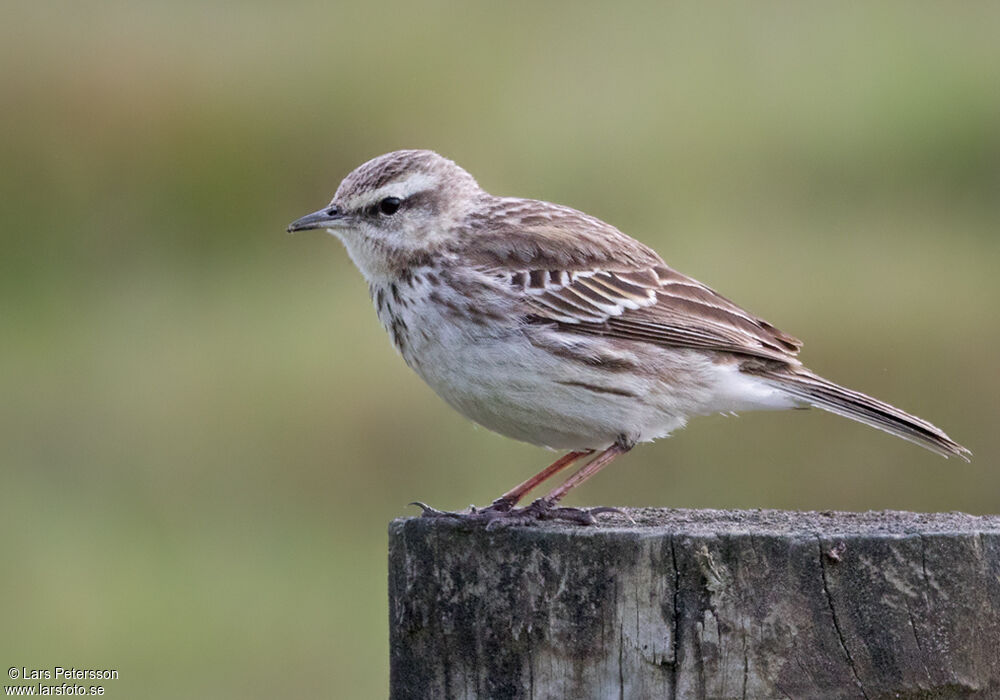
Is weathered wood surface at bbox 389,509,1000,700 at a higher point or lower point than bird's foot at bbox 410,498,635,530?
lower

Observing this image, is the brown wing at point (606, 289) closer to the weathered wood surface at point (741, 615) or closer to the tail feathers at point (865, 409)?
the tail feathers at point (865, 409)

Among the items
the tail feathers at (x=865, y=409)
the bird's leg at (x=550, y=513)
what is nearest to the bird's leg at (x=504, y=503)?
the bird's leg at (x=550, y=513)

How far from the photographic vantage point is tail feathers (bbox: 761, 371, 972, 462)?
8.09 meters

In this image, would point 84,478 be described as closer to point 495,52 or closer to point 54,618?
point 54,618

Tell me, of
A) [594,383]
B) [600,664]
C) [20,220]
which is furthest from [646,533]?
[20,220]

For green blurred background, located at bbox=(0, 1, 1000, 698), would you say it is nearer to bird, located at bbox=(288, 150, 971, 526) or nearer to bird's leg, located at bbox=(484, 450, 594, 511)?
bird's leg, located at bbox=(484, 450, 594, 511)

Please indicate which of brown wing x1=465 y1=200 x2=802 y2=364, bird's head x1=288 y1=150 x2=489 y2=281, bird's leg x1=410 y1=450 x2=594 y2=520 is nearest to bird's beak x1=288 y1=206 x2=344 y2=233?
bird's head x1=288 y1=150 x2=489 y2=281

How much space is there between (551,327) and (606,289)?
1.70ft

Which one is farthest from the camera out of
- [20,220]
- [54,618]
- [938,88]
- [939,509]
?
[938,88]

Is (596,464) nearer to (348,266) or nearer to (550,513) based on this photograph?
(550,513)

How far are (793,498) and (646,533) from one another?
862 centimetres

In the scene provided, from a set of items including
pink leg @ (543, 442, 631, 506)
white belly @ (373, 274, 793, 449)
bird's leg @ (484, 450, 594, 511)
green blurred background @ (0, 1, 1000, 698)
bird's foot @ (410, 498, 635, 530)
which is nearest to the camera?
bird's foot @ (410, 498, 635, 530)

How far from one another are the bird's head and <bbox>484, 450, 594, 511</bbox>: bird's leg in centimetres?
131

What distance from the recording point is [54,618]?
43.5 ft
